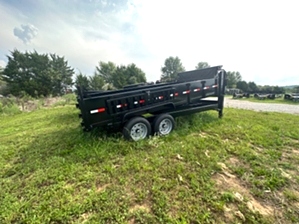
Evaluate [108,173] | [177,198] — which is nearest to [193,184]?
[177,198]

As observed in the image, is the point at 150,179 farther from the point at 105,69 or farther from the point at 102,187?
the point at 105,69

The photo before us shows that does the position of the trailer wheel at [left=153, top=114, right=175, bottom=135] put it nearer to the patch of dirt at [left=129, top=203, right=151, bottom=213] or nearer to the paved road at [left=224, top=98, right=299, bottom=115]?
the patch of dirt at [left=129, top=203, right=151, bottom=213]

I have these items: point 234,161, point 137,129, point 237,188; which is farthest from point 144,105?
point 237,188

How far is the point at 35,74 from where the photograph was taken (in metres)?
31.0

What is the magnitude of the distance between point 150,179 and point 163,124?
1813mm

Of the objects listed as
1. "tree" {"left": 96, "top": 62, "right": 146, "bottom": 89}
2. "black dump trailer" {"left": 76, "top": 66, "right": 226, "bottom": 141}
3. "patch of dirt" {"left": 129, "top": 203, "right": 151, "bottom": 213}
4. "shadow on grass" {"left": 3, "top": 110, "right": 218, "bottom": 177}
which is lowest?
"patch of dirt" {"left": 129, "top": 203, "right": 151, "bottom": 213}

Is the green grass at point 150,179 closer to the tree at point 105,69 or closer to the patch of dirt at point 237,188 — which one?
the patch of dirt at point 237,188

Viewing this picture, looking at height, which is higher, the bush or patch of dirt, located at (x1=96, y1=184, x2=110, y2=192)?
the bush

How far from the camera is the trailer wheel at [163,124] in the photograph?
3715mm

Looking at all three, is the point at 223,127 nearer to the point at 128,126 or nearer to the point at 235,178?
the point at 235,178

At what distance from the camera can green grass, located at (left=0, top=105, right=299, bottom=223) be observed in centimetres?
169

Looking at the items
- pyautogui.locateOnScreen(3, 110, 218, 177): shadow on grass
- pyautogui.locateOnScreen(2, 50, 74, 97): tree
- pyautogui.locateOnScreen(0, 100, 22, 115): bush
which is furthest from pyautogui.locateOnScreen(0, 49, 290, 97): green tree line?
pyautogui.locateOnScreen(3, 110, 218, 177): shadow on grass

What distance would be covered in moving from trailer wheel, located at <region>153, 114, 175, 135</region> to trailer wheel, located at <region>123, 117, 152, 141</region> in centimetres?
22

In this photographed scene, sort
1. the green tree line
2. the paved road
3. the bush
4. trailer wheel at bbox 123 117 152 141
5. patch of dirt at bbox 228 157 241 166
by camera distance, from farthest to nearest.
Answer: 1. the green tree line
2. the bush
3. the paved road
4. trailer wheel at bbox 123 117 152 141
5. patch of dirt at bbox 228 157 241 166
